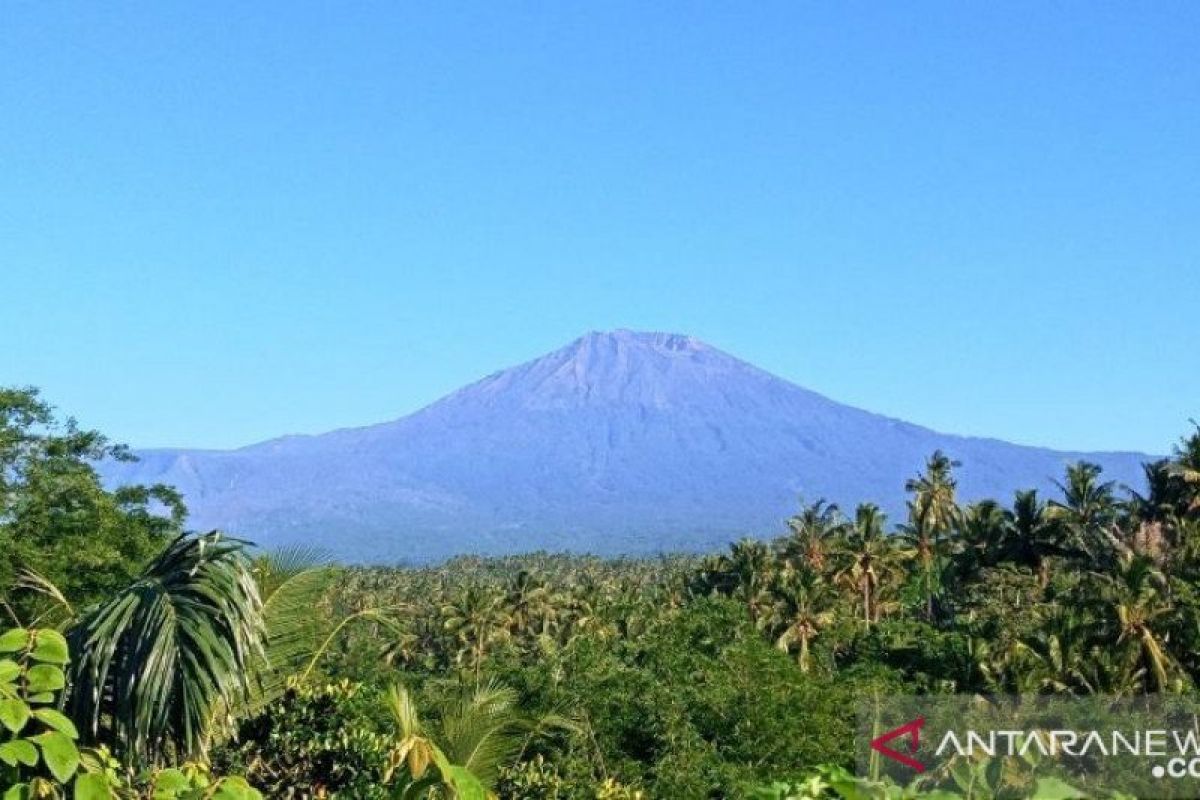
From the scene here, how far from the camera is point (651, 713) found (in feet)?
88.4

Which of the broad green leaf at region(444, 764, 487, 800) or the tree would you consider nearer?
the broad green leaf at region(444, 764, 487, 800)

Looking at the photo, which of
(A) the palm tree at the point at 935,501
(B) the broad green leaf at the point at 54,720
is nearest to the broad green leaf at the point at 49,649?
(B) the broad green leaf at the point at 54,720

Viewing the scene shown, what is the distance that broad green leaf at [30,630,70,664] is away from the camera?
3.45 m

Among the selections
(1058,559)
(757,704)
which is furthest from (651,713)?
(1058,559)

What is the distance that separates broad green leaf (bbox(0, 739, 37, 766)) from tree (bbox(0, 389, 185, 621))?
28.0 m

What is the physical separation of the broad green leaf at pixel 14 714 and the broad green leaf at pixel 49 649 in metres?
0.23

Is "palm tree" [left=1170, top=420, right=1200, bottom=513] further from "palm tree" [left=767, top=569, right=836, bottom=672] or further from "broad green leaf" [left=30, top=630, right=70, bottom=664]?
"broad green leaf" [left=30, top=630, right=70, bottom=664]

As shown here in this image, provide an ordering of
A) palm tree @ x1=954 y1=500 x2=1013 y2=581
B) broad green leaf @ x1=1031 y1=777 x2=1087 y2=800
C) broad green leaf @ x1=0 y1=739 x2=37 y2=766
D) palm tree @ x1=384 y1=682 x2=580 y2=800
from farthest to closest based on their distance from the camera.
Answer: palm tree @ x1=954 y1=500 x2=1013 y2=581
palm tree @ x1=384 y1=682 x2=580 y2=800
broad green leaf @ x1=0 y1=739 x2=37 y2=766
broad green leaf @ x1=1031 y1=777 x2=1087 y2=800

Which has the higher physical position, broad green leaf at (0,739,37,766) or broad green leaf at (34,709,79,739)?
broad green leaf at (34,709,79,739)

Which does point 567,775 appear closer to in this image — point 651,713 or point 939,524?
point 651,713

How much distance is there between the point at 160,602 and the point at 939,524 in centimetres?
6987

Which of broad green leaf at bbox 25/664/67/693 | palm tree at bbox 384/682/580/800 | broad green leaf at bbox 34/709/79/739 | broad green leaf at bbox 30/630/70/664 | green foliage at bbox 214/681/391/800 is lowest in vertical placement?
green foliage at bbox 214/681/391/800

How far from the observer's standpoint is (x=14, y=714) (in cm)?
318

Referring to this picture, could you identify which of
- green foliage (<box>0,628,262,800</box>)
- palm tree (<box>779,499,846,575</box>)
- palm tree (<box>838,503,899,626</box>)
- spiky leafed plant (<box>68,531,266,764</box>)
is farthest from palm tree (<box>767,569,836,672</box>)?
green foliage (<box>0,628,262,800</box>)
